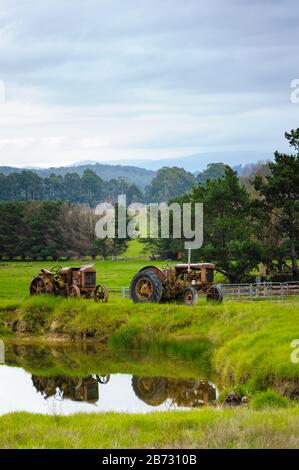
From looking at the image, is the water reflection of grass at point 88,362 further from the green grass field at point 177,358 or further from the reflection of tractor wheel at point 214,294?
the reflection of tractor wheel at point 214,294

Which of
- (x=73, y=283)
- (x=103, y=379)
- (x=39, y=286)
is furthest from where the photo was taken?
(x=39, y=286)

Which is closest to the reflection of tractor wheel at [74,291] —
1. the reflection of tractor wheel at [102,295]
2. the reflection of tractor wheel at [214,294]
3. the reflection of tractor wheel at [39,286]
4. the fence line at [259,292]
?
the reflection of tractor wheel at [102,295]

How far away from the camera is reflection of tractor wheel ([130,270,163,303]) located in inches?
1241

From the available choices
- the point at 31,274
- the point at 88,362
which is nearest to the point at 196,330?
the point at 88,362

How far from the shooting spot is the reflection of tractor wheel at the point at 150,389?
2042 cm

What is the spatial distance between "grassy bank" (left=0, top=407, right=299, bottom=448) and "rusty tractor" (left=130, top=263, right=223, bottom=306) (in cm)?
1743

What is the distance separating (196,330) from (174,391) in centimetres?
648

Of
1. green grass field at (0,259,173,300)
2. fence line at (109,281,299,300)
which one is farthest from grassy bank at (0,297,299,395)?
green grass field at (0,259,173,300)

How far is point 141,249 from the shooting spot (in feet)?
338

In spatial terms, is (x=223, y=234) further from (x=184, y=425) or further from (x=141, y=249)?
(x=141, y=249)

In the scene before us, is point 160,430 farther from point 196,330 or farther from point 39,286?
point 39,286

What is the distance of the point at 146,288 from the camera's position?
32.1 m

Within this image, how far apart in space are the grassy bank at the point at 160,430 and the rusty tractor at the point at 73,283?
19.6 m

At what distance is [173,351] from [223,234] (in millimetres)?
20485
